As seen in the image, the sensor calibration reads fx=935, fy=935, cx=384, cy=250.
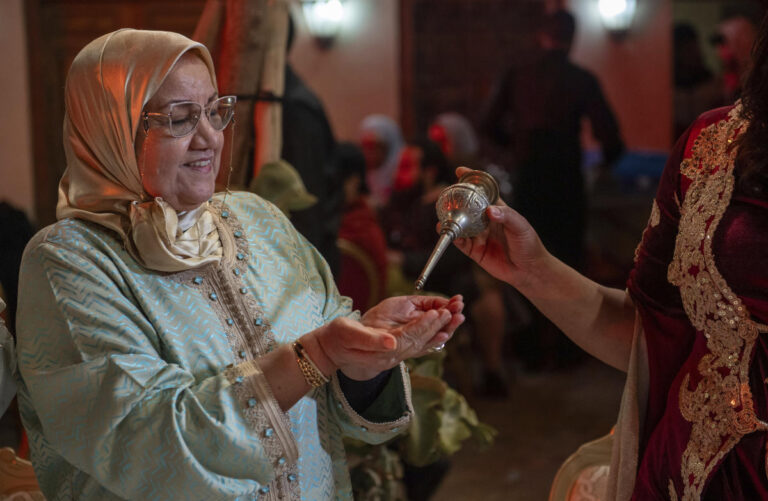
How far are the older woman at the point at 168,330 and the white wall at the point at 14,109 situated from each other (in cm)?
468

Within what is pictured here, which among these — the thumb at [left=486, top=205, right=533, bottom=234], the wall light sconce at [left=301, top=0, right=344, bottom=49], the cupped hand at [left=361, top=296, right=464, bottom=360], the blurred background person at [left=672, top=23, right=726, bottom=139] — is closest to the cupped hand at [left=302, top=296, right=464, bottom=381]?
the cupped hand at [left=361, top=296, right=464, bottom=360]

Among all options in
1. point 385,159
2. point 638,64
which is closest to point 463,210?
point 385,159

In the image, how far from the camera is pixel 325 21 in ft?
22.1

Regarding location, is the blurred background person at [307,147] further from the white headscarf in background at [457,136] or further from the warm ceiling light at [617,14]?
the warm ceiling light at [617,14]

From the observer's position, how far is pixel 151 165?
1512 mm

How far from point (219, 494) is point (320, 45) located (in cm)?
580

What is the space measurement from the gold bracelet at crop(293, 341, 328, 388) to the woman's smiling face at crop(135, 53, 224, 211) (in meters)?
0.31

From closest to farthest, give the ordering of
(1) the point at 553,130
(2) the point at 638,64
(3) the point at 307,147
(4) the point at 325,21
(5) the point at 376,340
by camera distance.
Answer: (5) the point at 376,340, (3) the point at 307,147, (1) the point at 553,130, (4) the point at 325,21, (2) the point at 638,64

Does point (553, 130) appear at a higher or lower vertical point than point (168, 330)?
lower

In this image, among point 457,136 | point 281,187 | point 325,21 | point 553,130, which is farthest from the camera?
point 325,21

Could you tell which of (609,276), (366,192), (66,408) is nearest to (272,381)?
(66,408)

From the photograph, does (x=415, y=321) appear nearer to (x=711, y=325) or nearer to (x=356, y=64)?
(x=711, y=325)

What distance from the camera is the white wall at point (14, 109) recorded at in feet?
19.3

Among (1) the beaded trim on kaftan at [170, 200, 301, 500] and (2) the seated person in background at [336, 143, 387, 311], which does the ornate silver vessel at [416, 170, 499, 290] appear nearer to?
(1) the beaded trim on kaftan at [170, 200, 301, 500]
